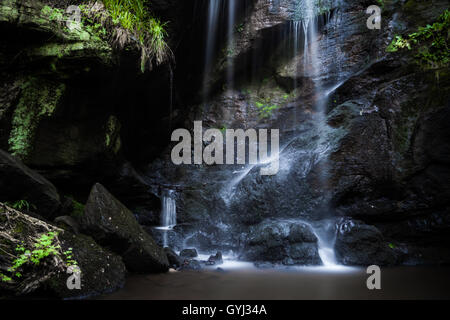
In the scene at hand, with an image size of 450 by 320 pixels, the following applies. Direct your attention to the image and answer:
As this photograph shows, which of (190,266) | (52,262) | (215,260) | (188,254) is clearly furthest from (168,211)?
(52,262)

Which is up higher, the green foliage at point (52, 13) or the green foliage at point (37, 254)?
the green foliage at point (52, 13)

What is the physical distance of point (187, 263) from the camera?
4449 mm

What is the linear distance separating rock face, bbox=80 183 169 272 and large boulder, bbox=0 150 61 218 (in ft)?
2.41

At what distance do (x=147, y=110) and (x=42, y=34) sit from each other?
4.31 metres

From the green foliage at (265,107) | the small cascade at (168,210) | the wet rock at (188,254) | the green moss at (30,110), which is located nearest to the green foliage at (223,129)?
the green foliage at (265,107)

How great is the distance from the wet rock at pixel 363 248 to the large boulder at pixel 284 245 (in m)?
0.48

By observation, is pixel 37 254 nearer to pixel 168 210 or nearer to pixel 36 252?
pixel 36 252

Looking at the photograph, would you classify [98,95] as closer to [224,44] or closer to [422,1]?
[224,44]

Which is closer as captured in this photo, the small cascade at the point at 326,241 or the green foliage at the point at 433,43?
the small cascade at the point at 326,241

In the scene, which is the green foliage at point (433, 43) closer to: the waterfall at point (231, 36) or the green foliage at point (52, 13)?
the waterfall at point (231, 36)

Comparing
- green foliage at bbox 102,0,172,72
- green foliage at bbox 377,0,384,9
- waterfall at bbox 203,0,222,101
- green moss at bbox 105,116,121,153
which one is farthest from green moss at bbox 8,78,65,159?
green foliage at bbox 377,0,384,9

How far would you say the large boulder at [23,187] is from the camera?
365 centimetres

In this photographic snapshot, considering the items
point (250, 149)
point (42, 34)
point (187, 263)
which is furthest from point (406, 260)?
point (42, 34)

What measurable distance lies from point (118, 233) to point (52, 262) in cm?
93
